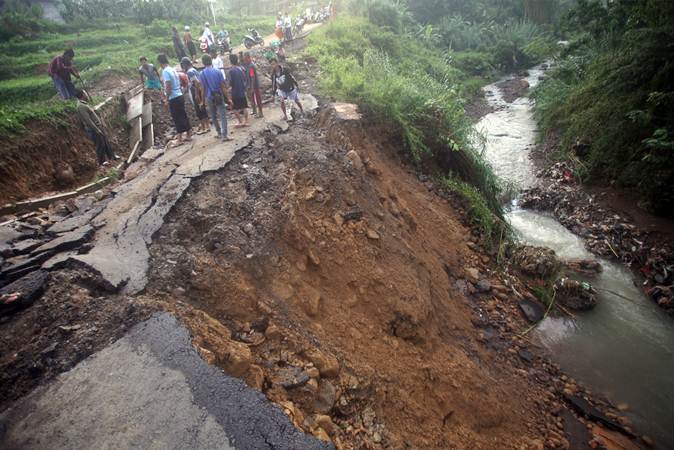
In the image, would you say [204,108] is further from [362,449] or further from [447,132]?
[362,449]

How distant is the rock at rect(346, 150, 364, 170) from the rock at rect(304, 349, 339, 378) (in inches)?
131

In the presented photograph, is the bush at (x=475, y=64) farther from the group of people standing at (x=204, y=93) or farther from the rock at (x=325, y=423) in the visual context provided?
the rock at (x=325, y=423)

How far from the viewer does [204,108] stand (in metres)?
7.54

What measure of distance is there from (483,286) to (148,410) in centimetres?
505

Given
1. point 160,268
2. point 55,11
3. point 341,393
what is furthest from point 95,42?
point 341,393

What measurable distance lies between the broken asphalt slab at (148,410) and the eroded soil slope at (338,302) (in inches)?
8.9

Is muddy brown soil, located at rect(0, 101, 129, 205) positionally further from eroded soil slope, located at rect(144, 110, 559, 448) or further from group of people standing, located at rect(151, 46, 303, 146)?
eroded soil slope, located at rect(144, 110, 559, 448)

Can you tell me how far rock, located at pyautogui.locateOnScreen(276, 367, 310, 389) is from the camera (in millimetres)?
2736

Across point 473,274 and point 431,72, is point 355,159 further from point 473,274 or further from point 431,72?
point 431,72

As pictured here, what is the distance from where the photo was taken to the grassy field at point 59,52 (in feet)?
24.7

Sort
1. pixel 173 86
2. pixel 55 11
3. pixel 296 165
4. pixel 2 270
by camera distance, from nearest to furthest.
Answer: pixel 2 270 → pixel 296 165 → pixel 173 86 → pixel 55 11

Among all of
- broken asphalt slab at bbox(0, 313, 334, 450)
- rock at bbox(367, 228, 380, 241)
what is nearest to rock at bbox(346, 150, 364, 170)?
rock at bbox(367, 228, 380, 241)

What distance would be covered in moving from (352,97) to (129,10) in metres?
21.5

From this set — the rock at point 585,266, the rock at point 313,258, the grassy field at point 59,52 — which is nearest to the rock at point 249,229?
the rock at point 313,258
